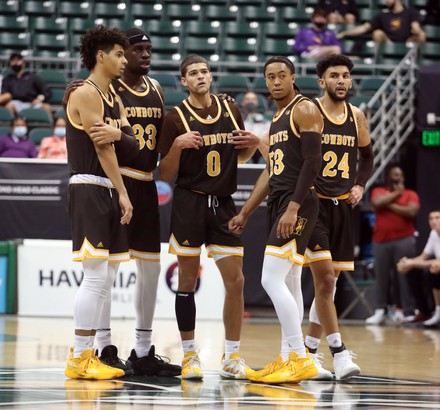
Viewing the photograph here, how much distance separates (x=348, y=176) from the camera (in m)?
7.57

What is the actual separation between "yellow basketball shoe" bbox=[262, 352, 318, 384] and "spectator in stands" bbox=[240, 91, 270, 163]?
23.9ft

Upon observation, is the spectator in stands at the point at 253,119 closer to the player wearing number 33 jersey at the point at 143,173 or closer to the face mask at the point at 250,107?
the face mask at the point at 250,107

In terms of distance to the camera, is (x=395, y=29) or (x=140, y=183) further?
Result: (x=395, y=29)

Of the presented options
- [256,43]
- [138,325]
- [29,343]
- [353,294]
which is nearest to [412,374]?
[138,325]

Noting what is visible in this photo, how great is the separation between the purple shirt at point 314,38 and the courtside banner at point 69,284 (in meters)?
5.41

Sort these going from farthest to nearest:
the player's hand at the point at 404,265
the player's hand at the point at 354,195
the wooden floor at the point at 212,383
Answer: the player's hand at the point at 404,265 → the player's hand at the point at 354,195 → the wooden floor at the point at 212,383

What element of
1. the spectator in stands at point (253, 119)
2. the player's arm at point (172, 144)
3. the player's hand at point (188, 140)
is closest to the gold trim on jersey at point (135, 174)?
the player's arm at point (172, 144)

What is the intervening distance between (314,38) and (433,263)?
5394mm

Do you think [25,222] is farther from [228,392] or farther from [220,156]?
[228,392]

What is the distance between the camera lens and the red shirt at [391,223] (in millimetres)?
12945

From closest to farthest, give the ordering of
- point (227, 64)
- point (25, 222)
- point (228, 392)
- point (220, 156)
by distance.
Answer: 1. point (228, 392)
2. point (220, 156)
3. point (25, 222)
4. point (227, 64)

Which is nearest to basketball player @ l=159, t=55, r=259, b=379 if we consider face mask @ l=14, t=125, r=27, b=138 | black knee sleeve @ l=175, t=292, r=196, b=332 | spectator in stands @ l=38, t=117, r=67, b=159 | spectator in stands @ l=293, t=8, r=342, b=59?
black knee sleeve @ l=175, t=292, r=196, b=332

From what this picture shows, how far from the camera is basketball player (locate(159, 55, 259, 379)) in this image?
23.5 ft

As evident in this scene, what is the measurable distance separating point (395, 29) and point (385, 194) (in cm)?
485
